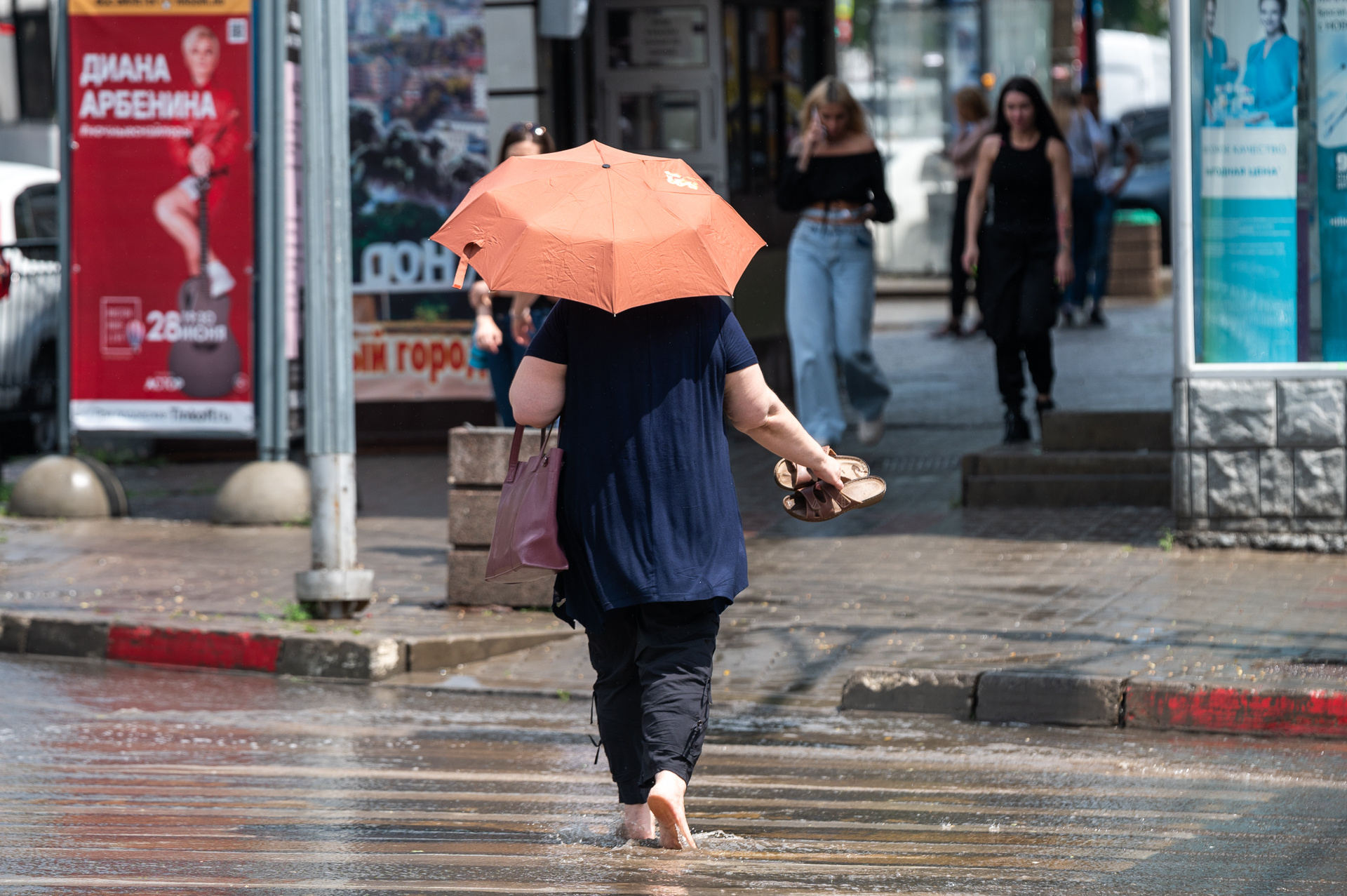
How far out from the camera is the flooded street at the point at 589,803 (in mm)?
4301

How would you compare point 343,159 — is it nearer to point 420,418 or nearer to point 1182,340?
point 1182,340

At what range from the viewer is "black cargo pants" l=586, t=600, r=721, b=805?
454 centimetres

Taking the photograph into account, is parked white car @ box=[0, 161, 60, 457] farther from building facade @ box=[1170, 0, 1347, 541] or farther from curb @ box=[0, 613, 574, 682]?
building facade @ box=[1170, 0, 1347, 541]

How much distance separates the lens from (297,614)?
776 centimetres

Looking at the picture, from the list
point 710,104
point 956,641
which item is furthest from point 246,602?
point 710,104

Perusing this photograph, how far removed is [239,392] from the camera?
10.4m

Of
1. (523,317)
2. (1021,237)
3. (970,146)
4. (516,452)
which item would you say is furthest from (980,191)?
(516,452)

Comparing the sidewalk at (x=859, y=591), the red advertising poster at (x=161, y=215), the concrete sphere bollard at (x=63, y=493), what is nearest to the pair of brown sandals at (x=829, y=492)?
the sidewalk at (x=859, y=591)

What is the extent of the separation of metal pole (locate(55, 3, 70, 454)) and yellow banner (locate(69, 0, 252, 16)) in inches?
13.5

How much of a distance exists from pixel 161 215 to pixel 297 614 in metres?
3.52

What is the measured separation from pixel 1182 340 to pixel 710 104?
5.68 meters

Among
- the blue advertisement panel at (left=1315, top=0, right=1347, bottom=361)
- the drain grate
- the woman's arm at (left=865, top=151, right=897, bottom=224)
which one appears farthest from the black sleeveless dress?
the blue advertisement panel at (left=1315, top=0, right=1347, bottom=361)

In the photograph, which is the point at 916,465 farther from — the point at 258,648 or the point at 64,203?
the point at 64,203

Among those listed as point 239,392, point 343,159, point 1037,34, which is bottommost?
point 239,392
